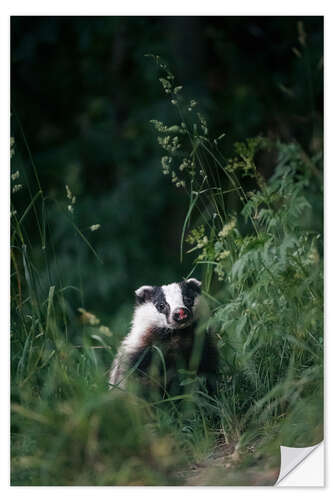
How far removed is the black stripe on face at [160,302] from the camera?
3.27m

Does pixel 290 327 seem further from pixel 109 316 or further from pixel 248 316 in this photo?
pixel 109 316

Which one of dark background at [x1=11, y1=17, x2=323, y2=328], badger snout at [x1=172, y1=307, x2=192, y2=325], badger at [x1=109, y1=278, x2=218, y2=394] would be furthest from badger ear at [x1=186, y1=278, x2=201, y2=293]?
dark background at [x1=11, y1=17, x2=323, y2=328]

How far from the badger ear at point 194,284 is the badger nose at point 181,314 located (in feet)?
0.39

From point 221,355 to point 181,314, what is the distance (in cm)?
24

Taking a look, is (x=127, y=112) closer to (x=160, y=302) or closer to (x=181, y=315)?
(x=160, y=302)

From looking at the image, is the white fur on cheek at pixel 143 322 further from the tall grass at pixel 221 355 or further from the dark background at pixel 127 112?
the dark background at pixel 127 112

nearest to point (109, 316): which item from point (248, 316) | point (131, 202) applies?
point (131, 202)

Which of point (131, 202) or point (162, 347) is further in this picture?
point (131, 202)

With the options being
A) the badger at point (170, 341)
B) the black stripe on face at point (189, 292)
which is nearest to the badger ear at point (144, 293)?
the badger at point (170, 341)

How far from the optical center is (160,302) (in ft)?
10.8

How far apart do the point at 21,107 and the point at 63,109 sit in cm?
76

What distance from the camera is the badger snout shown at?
3.19 metres
